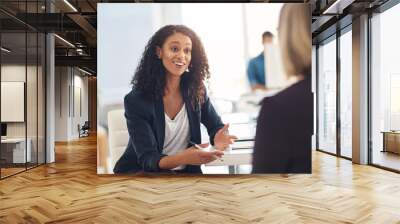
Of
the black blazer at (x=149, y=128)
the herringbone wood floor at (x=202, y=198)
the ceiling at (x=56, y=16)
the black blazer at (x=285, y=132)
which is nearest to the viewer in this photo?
the herringbone wood floor at (x=202, y=198)

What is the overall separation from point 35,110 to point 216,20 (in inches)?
161

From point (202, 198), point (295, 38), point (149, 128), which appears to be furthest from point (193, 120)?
point (295, 38)

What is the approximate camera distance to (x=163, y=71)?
6.29 meters

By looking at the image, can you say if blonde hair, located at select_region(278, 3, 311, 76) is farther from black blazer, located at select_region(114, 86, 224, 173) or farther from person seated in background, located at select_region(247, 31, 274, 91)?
black blazer, located at select_region(114, 86, 224, 173)

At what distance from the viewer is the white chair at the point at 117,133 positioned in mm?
6293

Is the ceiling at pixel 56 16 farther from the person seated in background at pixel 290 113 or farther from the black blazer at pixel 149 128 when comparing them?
the black blazer at pixel 149 128

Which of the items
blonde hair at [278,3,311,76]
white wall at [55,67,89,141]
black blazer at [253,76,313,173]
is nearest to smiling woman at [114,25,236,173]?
black blazer at [253,76,313,173]

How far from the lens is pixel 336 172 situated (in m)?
7.02

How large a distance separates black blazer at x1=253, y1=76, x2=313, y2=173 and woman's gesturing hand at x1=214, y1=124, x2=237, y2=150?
1.36 feet

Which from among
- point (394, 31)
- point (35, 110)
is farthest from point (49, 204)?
point (394, 31)

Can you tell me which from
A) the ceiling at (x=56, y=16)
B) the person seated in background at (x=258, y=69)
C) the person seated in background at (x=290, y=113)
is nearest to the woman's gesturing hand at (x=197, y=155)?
the person seated in background at (x=290, y=113)

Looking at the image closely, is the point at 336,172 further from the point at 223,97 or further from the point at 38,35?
the point at 38,35

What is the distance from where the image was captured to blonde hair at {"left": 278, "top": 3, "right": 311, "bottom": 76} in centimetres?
634

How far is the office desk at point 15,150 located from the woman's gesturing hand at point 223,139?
354cm
